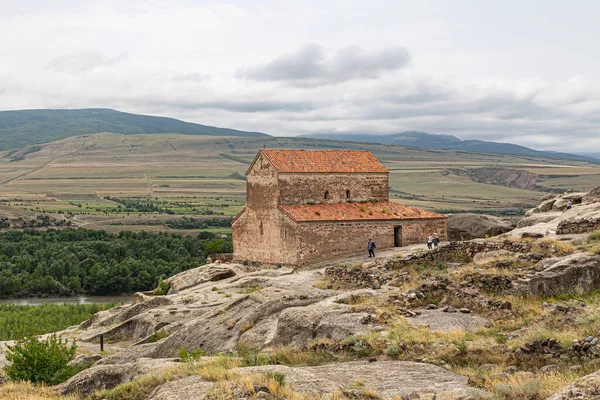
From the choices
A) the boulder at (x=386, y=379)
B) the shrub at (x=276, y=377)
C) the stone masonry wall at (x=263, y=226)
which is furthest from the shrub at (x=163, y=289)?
the shrub at (x=276, y=377)

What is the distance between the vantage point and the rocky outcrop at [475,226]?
34.3m

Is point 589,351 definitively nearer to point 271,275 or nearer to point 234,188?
point 271,275

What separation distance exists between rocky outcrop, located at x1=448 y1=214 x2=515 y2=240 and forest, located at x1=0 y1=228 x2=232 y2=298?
21.1 m

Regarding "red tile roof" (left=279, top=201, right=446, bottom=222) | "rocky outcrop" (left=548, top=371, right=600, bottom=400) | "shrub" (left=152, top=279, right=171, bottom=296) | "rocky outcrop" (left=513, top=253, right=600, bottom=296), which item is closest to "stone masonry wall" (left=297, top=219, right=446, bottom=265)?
"red tile roof" (left=279, top=201, right=446, bottom=222)

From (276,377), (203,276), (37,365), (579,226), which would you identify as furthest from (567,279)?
(203,276)

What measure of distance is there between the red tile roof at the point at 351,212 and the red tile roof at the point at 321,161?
80.8 inches

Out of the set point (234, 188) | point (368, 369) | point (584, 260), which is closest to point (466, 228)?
point (584, 260)

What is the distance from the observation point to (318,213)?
34.6m

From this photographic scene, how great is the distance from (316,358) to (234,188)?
185 m

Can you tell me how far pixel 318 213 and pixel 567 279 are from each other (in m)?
19.0

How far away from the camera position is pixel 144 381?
517 inches

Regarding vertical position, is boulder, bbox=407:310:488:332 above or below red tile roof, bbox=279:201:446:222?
below

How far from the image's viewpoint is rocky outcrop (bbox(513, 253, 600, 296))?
16328 mm

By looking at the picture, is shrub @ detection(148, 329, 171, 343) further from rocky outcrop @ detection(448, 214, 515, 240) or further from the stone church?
rocky outcrop @ detection(448, 214, 515, 240)
